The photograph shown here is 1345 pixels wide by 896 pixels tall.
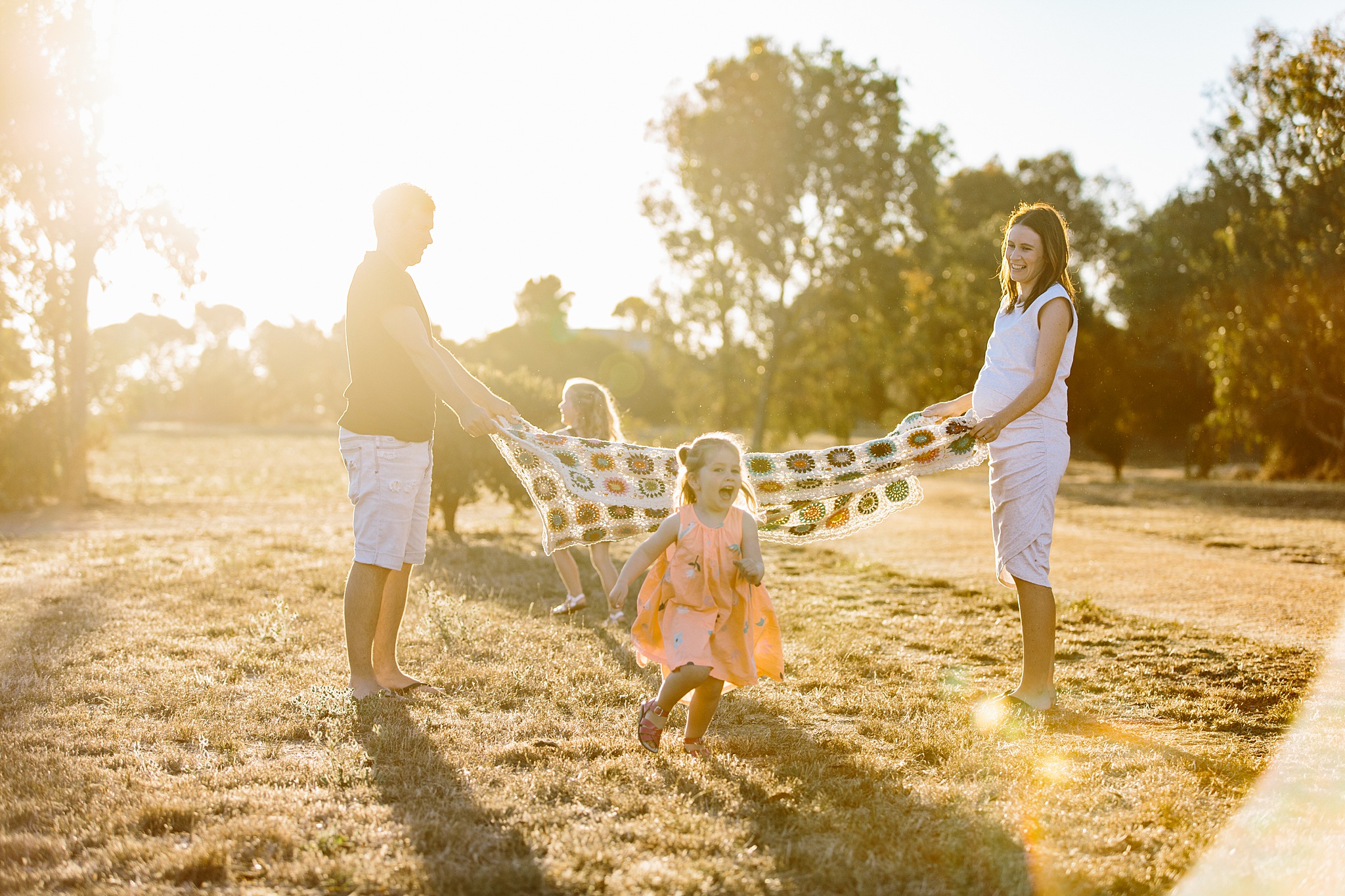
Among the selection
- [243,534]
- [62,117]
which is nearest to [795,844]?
[243,534]

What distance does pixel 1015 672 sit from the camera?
5.67m

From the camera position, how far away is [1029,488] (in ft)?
15.7

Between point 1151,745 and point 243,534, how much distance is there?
11.2 meters

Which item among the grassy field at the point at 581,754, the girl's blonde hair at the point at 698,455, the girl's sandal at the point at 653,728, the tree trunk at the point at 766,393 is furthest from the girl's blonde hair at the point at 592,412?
the tree trunk at the point at 766,393

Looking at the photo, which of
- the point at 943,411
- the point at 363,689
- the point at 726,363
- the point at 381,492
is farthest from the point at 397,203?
the point at 726,363

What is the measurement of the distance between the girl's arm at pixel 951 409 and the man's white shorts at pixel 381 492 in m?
2.66

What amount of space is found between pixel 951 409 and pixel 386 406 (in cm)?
289

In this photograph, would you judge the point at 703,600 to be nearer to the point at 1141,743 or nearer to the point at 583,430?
the point at 1141,743

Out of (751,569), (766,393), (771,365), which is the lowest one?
(751,569)

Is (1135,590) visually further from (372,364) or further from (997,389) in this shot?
(372,364)

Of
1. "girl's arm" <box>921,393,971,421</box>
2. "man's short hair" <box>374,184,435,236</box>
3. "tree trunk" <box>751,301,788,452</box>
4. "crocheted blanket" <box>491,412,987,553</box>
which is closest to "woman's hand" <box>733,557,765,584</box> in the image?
"crocheted blanket" <box>491,412,987,553</box>

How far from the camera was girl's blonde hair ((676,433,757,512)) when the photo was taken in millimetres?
4109

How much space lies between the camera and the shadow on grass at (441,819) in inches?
111

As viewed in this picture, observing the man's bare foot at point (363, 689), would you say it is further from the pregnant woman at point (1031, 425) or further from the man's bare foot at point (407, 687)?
the pregnant woman at point (1031, 425)
